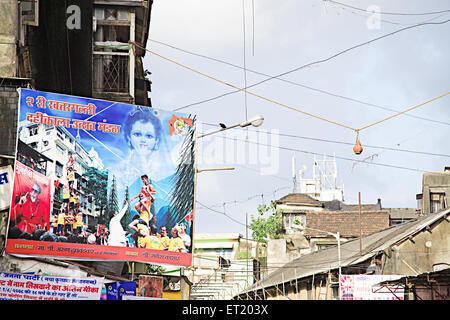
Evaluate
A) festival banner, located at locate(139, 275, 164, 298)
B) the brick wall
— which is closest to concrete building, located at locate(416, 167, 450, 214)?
the brick wall

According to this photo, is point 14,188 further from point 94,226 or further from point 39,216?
point 94,226

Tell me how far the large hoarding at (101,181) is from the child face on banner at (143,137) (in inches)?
1.3

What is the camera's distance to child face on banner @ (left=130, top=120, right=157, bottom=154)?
2062 centimetres

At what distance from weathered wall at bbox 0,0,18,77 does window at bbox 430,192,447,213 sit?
25212 millimetres

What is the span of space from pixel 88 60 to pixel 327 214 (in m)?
33.8

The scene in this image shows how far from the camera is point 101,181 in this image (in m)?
19.8

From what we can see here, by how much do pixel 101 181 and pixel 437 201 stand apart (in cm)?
2300

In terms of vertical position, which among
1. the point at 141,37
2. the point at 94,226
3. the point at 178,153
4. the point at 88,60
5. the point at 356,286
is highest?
the point at 141,37

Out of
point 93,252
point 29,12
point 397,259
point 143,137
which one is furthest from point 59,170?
point 397,259

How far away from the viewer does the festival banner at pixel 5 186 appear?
18006 mm

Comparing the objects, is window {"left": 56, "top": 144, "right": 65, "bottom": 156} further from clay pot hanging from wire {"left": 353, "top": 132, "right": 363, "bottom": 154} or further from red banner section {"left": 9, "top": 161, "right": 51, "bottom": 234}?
clay pot hanging from wire {"left": 353, "top": 132, "right": 363, "bottom": 154}

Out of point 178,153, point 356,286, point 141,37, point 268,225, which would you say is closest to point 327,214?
point 268,225

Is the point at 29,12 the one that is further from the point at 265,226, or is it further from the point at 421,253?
the point at 265,226
